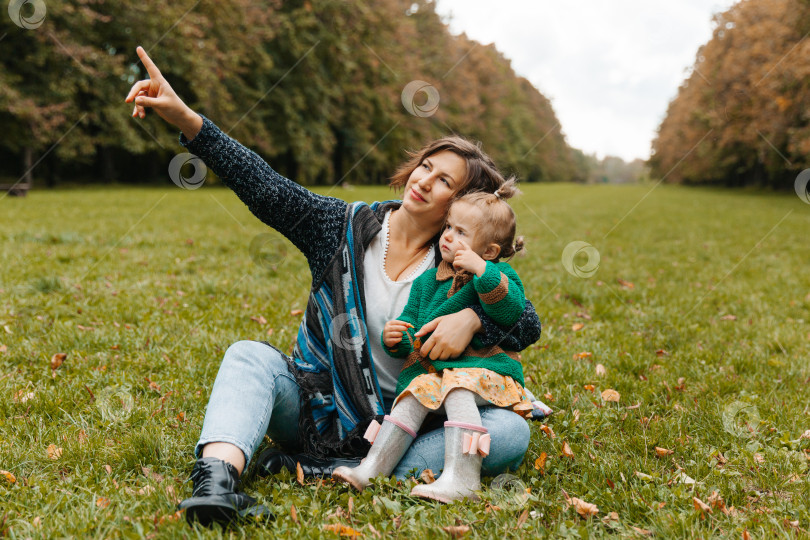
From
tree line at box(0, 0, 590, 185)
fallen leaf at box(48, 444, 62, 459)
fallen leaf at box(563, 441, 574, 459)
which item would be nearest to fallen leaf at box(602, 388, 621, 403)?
fallen leaf at box(563, 441, 574, 459)

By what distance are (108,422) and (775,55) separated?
23.2 m

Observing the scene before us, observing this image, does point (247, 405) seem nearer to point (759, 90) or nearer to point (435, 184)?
point (435, 184)

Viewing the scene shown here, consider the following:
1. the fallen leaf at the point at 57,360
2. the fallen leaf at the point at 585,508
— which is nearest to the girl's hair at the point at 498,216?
the fallen leaf at the point at 585,508

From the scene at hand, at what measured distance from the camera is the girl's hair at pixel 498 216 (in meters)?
2.34

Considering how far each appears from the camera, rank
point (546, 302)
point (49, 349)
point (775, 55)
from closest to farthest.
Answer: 1. point (49, 349)
2. point (546, 302)
3. point (775, 55)

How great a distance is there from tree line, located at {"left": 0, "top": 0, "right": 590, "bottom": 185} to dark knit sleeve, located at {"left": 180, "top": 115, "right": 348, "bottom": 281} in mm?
9763

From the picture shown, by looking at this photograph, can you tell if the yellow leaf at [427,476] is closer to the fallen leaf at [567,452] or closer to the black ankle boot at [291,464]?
the black ankle boot at [291,464]

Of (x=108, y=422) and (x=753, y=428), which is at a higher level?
(x=753, y=428)

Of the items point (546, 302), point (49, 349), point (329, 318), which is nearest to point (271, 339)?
point (49, 349)

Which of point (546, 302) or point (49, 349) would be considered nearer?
point (49, 349)

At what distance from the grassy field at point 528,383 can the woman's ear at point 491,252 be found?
83 centimetres

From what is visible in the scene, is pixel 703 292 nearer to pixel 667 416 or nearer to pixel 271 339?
pixel 667 416

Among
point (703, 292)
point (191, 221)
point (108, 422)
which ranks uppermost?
point (703, 292)

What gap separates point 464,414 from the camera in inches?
85.4
